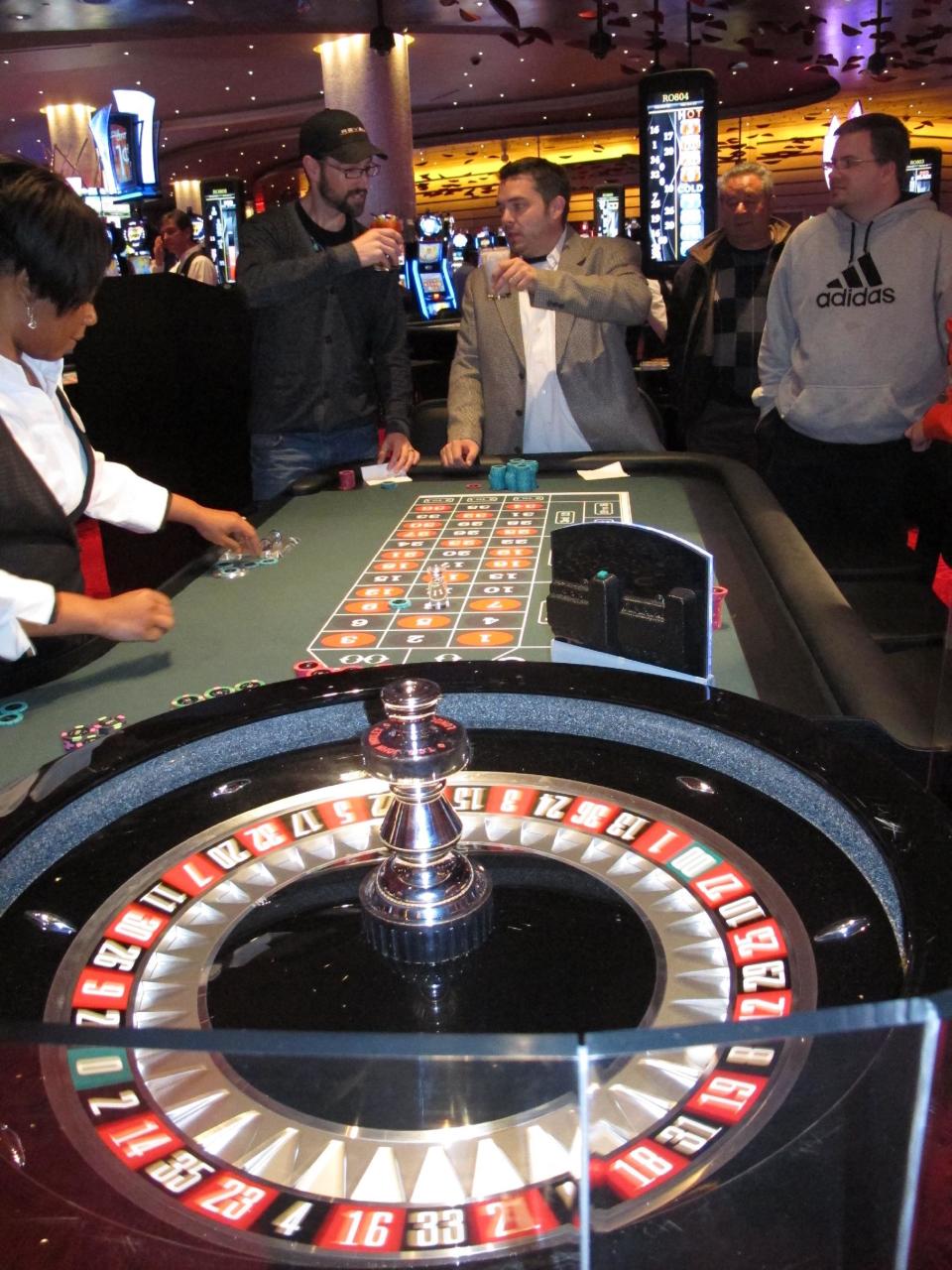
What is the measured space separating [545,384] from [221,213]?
10.9 m

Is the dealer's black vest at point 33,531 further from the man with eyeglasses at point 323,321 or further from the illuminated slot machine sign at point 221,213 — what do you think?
the illuminated slot machine sign at point 221,213

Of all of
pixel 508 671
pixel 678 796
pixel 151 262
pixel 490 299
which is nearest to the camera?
pixel 678 796

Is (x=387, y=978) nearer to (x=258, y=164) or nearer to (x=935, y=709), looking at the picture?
(x=935, y=709)

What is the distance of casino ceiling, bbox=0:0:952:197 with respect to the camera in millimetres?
8477

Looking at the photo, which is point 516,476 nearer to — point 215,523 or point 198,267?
point 215,523

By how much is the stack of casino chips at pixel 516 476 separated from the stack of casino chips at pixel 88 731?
4.53 feet

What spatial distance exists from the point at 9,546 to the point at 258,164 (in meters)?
19.9

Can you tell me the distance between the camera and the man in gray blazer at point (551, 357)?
114 inches

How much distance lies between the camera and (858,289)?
Result: 3.05 m

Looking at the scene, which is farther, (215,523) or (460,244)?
(460,244)

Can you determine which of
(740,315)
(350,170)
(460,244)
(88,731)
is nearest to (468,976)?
(88,731)

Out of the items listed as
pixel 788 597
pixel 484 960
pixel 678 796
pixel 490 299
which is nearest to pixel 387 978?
pixel 484 960

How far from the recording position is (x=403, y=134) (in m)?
8.89

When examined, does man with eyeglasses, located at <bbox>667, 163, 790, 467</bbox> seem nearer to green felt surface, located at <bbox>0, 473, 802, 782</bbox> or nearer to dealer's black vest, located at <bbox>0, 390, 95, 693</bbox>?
green felt surface, located at <bbox>0, 473, 802, 782</bbox>
